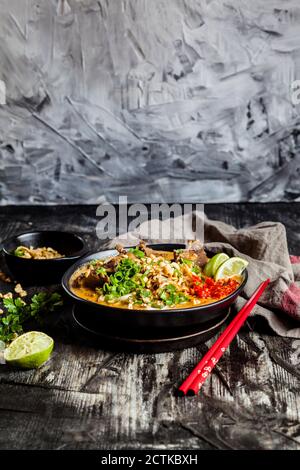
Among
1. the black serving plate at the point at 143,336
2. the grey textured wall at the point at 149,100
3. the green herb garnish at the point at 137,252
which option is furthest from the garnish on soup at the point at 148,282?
the grey textured wall at the point at 149,100

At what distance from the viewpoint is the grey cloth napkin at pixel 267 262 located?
2789 mm

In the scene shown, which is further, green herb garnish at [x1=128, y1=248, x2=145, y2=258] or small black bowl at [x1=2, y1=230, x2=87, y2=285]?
small black bowl at [x1=2, y1=230, x2=87, y2=285]

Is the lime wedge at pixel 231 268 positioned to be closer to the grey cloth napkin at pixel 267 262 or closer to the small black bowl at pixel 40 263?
the grey cloth napkin at pixel 267 262

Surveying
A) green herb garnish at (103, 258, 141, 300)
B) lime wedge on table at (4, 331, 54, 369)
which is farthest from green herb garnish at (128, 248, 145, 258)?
lime wedge on table at (4, 331, 54, 369)

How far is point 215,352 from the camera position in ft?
8.06

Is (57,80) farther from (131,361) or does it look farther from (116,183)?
(131,361)

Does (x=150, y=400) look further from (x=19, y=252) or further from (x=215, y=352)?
(x=19, y=252)

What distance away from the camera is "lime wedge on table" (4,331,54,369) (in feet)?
7.84

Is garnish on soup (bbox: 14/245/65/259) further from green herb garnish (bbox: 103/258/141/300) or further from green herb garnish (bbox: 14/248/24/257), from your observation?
green herb garnish (bbox: 103/258/141/300)

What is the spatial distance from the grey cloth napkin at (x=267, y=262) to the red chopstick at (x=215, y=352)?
0.23 feet

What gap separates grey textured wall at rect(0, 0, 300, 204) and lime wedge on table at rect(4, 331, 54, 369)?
2.76 metres

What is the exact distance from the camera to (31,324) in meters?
2.86

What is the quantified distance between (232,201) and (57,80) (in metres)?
Answer: 1.76
